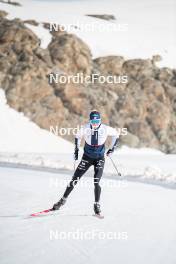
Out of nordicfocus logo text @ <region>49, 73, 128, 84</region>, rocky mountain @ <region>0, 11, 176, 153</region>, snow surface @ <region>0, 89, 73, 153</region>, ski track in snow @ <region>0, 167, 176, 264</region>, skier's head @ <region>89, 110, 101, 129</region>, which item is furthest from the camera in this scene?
nordicfocus logo text @ <region>49, 73, 128, 84</region>

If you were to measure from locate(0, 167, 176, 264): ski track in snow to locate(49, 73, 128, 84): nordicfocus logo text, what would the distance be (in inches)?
1013

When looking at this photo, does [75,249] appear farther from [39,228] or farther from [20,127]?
[20,127]

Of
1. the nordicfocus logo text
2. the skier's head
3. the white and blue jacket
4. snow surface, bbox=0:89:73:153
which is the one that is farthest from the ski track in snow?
the nordicfocus logo text

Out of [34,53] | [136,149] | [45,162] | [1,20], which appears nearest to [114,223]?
[45,162]

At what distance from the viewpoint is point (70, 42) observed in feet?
119

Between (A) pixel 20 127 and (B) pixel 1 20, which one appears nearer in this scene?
(A) pixel 20 127

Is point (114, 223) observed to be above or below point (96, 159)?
below

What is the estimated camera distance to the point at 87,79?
36781 mm

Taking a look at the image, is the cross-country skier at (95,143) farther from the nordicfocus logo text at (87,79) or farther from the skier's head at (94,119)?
the nordicfocus logo text at (87,79)

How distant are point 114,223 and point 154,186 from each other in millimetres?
5521

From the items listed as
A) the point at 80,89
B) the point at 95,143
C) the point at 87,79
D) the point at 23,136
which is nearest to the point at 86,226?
the point at 95,143

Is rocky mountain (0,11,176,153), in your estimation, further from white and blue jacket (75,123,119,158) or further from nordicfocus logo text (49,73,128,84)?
white and blue jacket (75,123,119,158)

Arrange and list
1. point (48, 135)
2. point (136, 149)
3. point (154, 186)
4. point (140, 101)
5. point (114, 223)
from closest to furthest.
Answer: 1. point (114, 223)
2. point (154, 186)
3. point (48, 135)
4. point (136, 149)
5. point (140, 101)

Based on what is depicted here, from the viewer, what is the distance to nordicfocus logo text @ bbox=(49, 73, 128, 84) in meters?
34.7
